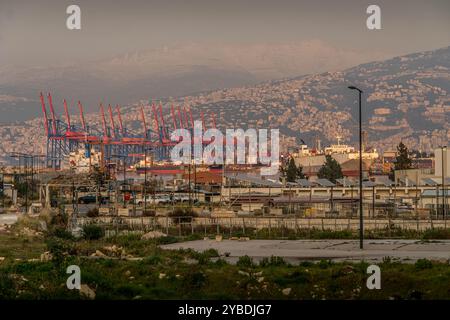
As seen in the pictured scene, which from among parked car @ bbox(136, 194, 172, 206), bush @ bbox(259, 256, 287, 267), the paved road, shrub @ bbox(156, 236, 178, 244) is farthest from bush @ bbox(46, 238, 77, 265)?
parked car @ bbox(136, 194, 172, 206)

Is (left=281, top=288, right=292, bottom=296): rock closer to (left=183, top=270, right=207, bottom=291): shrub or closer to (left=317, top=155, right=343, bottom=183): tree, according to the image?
(left=183, top=270, right=207, bottom=291): shrub

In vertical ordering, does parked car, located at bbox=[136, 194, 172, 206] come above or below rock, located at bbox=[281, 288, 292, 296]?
below

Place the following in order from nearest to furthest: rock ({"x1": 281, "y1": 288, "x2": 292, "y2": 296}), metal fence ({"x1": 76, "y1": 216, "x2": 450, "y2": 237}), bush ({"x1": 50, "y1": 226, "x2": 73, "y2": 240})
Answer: rock ({"x1": 281, "y1": 288, "x2": 292, "y2": 296}), bush ({"x1": 50, "y1": 226, "x2": 73, "y2": 240}), metal fence ({"x1": 76, "y1": 216, "x2": 450, "y2": 237})

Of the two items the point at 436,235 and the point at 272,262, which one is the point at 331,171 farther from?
the point at 272,262

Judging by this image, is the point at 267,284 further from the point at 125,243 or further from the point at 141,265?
the point at 125,243

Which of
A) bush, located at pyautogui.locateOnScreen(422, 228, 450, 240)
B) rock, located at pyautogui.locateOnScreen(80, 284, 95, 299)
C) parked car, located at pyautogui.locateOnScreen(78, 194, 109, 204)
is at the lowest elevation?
parked car, located at pyautogui.locateOnScreen(78, 194, 109, 204)

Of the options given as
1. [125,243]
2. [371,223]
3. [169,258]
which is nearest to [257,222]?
[371,223]

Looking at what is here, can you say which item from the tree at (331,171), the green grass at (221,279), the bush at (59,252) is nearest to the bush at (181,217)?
the bush at (59,252)
